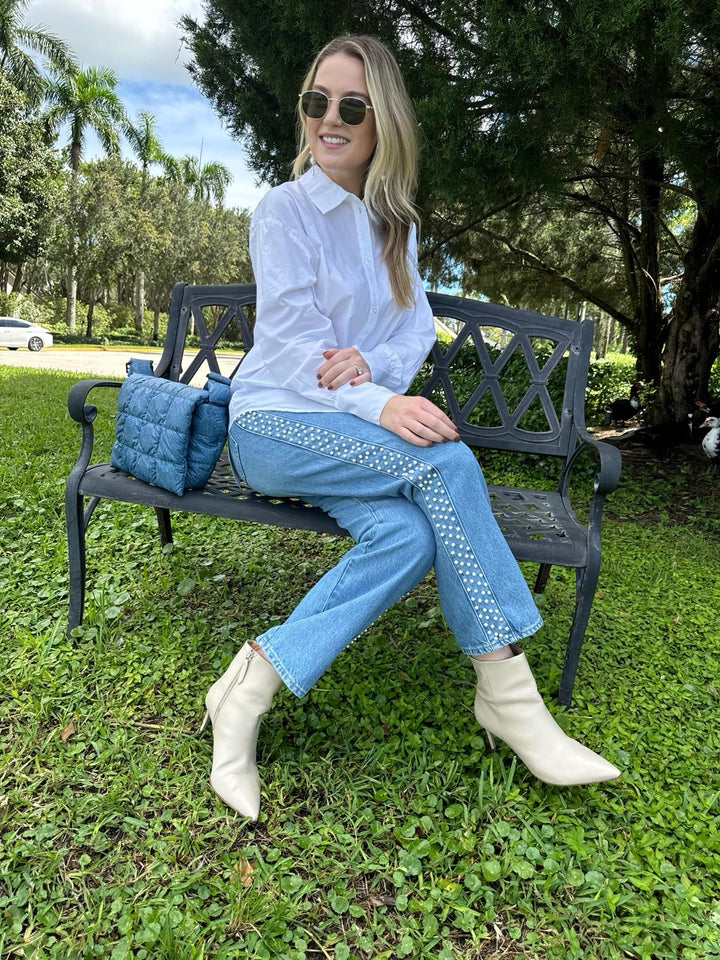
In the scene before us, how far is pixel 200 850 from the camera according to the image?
5.16 ft

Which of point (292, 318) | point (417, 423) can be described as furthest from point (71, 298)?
point (417, 423)

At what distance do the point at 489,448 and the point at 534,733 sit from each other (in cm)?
128

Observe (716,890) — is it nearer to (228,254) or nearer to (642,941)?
(642,941)

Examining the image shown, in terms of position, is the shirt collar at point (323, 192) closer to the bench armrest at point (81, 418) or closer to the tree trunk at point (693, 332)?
the bench armrest at point (81, 418)

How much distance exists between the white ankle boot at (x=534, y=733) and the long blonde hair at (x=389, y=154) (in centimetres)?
117

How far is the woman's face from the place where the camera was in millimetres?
2027

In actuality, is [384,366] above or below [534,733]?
above

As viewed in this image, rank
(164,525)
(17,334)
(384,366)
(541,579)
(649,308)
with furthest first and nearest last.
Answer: (17,334) < (649,308) < (164,525) < (541,579) < (384,366)

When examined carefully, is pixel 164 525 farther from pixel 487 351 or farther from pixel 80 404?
pixel 487 351

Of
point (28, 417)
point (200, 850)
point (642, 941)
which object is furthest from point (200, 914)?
point (28, 417)

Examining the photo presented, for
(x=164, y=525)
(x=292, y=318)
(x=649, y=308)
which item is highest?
(x=649, y=308)

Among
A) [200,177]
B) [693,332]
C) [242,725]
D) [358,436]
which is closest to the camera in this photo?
[242,725]

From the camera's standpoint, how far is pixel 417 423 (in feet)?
5.75

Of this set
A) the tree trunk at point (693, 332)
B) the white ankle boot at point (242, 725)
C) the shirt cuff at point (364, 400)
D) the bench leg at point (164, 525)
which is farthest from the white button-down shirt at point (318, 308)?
the tree trunk at point (693, 332)
